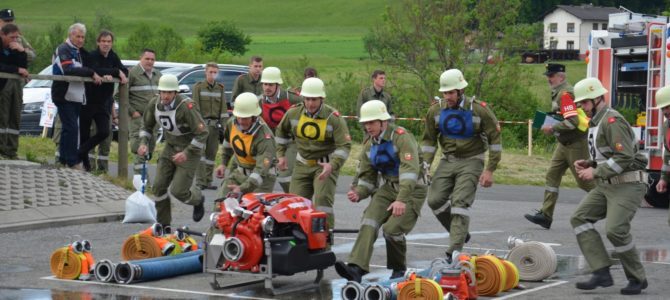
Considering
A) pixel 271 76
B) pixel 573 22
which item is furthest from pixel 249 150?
pixel 573 22

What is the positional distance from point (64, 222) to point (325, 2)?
12629cm

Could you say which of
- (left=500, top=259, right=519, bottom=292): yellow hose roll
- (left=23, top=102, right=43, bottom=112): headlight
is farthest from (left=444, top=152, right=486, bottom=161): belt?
(left=23, top=102, right=43, bottom=112): headlight

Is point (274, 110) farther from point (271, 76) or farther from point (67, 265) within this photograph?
point (67, 265)

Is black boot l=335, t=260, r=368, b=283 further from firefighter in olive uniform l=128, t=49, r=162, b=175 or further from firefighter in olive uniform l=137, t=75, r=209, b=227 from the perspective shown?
firefighter in olive uniform l=128, t=49, r=162, b=175

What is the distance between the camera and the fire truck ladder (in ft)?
63.1

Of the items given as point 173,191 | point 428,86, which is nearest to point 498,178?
point 173,191

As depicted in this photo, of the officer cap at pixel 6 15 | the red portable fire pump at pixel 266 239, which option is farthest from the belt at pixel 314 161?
the officer cap at pixel 6 15

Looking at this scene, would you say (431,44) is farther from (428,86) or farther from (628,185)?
(628,185)

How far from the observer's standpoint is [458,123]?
12.3 meters

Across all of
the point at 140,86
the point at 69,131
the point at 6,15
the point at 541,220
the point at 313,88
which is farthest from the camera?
the point at 140,86

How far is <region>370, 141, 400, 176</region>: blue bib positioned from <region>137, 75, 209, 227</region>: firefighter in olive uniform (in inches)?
130

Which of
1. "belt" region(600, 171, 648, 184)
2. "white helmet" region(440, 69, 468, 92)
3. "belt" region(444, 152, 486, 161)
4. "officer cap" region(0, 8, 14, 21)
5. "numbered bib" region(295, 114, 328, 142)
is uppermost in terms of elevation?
"officer cap" region(0, 8, 14, 21)

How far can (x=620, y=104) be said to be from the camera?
2088 centimetres

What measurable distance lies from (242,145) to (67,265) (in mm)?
2366
